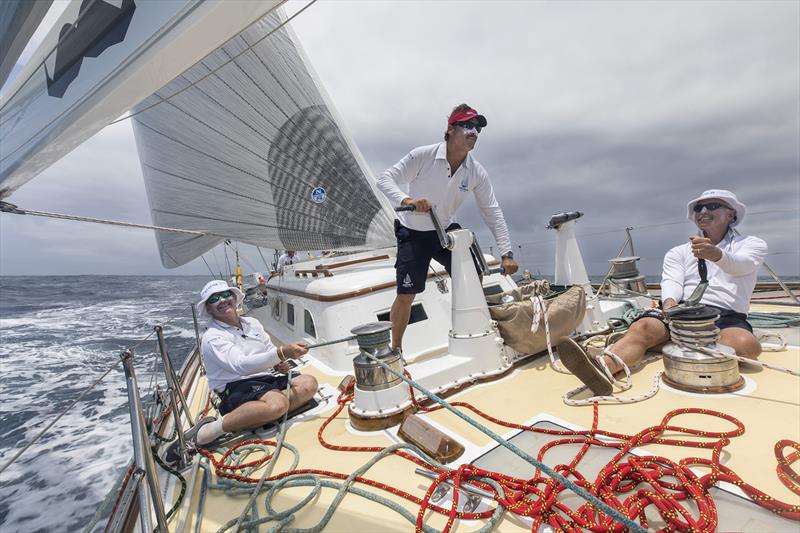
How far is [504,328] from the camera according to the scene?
110 inches

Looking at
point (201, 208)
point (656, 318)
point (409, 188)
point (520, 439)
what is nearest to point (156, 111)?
point (201, 208)

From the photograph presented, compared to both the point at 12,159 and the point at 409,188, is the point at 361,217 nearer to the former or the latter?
the point at 409,188

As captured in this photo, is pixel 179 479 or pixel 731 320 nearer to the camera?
pixel 179 479

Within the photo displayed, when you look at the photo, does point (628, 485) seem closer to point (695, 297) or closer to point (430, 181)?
point (695, 297)

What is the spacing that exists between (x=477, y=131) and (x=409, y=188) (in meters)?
0.66

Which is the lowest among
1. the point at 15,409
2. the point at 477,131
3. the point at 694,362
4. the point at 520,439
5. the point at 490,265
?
the point at 15,409

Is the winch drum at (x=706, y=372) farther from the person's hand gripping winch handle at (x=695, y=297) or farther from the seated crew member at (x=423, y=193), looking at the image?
the seated crew member at (x=423, y=193)

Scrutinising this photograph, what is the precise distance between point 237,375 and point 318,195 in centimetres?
353

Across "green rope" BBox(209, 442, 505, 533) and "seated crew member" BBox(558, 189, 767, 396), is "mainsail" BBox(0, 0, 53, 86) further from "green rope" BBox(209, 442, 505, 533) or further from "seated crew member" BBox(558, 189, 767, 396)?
"seated crew member" BBox(558, 189, 767, 396)

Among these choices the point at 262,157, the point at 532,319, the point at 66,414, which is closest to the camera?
the point at 532,319

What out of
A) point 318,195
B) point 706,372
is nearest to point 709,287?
point 706,372

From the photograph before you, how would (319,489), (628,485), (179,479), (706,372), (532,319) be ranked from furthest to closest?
(532,319) < (706,372) < (179,479) < (319,489) < (628,485)

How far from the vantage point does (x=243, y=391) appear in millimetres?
2365

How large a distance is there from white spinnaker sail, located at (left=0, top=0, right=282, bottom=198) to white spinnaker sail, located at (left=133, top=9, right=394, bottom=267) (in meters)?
3.55
